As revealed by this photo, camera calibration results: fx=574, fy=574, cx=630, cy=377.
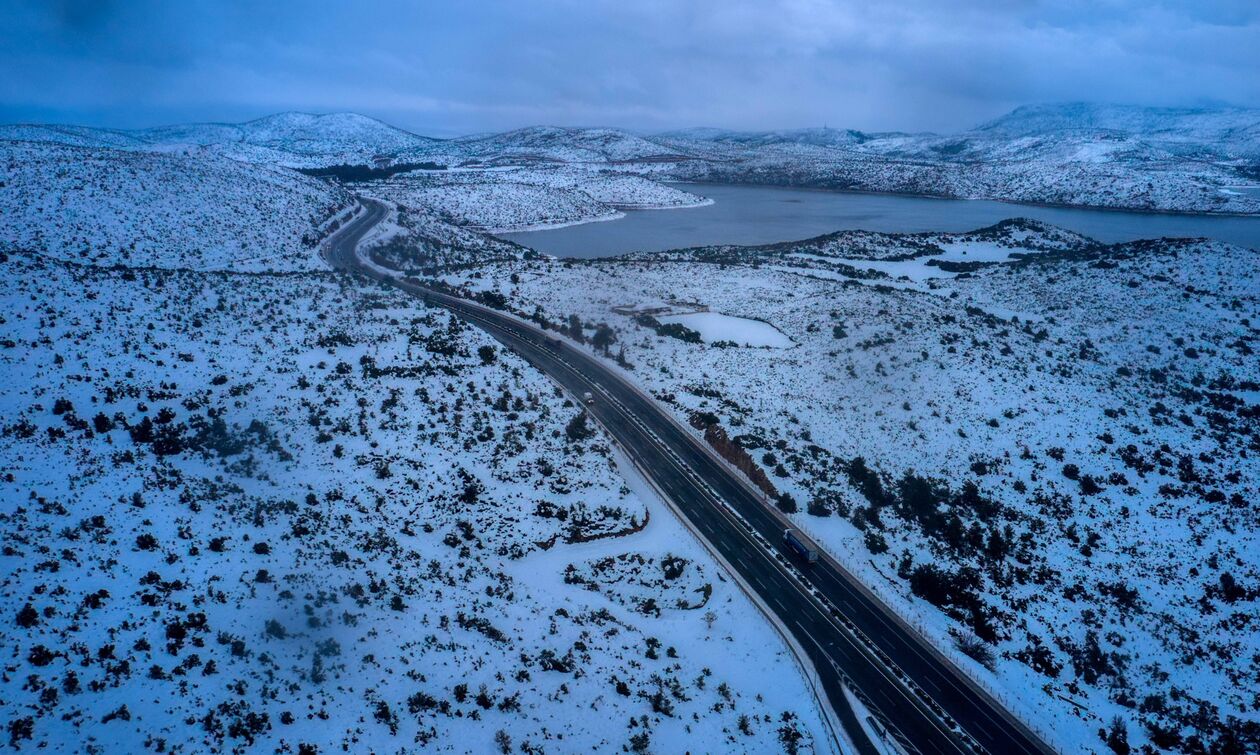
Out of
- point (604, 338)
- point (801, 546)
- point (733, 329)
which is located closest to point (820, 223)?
point (733, 329)

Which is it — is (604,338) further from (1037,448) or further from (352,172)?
(352,172)

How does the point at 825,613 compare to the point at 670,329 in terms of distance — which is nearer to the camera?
the point at 825,613

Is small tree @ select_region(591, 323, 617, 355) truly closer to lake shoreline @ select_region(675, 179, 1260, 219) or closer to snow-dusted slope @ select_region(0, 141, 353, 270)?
snow-dusted slope @ select_region(0, 141, 353, 270)

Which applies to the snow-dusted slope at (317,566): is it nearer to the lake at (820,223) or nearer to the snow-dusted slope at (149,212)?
the snow-dusted slope at (149,212)

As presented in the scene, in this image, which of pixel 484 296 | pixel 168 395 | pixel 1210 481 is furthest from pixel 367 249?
pixel 1210 481

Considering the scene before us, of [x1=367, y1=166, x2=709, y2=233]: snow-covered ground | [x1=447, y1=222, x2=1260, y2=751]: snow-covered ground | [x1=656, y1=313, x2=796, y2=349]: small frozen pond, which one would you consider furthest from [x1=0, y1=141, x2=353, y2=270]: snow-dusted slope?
[x1=656, y1=313, x2=796, y2=349]: small frozen pond
